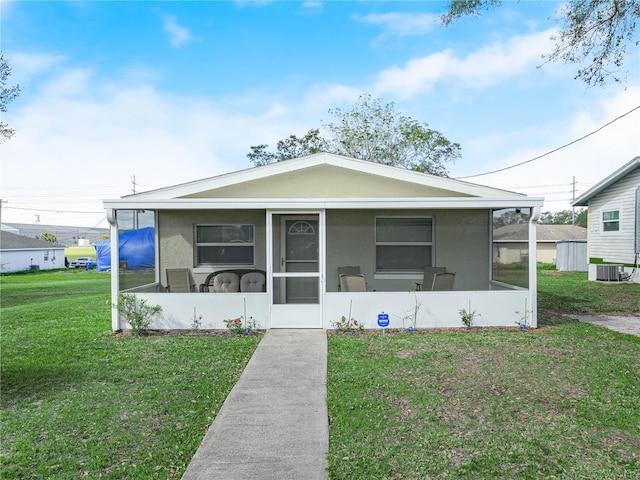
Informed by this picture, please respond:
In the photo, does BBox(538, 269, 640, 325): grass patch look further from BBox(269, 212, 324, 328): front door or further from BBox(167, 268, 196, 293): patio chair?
BBox(167, 268, 196, 293): patio chair

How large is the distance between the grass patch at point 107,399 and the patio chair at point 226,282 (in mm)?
1575

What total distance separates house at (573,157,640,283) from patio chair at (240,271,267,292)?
1530cm

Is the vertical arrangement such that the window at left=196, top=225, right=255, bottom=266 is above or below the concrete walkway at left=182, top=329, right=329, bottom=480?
above

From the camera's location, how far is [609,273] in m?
18.0

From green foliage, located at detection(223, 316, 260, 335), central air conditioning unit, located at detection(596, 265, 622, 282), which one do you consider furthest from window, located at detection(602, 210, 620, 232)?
green foliage, located at detection(223, 316, 260, 335)

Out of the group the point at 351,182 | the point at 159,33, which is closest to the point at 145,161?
the point at 159,33

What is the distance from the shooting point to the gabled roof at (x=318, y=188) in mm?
→ 8281

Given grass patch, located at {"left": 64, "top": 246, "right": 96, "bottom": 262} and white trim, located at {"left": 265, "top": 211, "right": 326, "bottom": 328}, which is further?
grass patch, located at {"left": 64, "top": 246, "right": 96, "bottom": 262}

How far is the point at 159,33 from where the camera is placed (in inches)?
459

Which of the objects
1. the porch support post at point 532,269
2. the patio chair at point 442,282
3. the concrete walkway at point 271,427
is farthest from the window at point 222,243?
the porch support post at point 532,269

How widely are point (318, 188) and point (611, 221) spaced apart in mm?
15190

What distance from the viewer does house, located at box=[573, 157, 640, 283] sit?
1756 centimetres

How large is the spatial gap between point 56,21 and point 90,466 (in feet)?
35.5

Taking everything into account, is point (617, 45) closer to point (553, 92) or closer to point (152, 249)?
point (553, 92)
